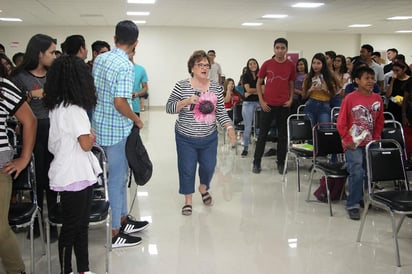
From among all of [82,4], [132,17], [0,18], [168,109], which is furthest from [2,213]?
[0,18]

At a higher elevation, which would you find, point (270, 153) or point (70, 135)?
point (70, 135)

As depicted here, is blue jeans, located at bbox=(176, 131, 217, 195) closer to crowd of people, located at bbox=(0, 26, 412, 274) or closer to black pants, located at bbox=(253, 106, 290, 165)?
crowd of people, located at bbox=(0, 26, 412, 274)

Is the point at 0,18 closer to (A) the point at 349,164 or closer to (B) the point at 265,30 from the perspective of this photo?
(B) the point at 265,30

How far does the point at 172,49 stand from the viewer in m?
15.0

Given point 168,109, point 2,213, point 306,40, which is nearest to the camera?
point 2,213

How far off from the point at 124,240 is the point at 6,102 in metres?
1.53

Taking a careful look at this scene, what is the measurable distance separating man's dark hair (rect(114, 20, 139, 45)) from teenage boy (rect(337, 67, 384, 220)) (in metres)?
2.05

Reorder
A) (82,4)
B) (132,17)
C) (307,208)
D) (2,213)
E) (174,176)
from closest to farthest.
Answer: (2,213)
(307,208)
(174,176)
(82,4)
(132,17)

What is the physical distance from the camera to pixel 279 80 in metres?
5.23

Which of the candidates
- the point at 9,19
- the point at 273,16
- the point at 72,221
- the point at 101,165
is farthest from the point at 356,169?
the point at 9,19

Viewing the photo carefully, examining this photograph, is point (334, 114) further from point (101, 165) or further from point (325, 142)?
point (101, 165)

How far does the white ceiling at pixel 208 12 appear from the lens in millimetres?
9023

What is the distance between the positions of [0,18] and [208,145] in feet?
35.8

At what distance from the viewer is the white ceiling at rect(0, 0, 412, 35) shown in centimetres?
902
